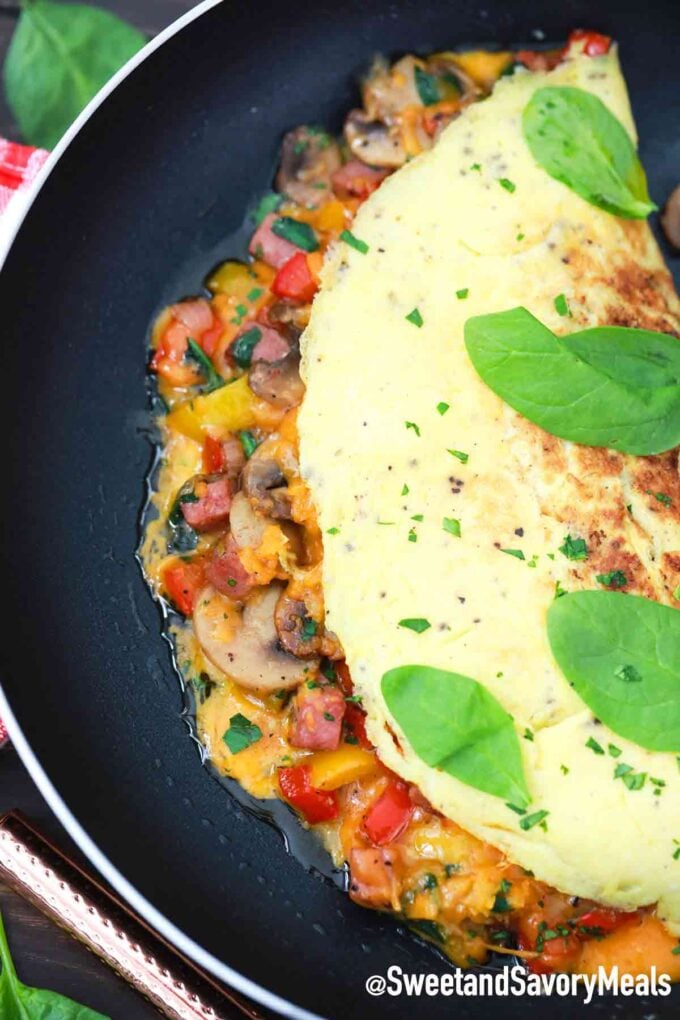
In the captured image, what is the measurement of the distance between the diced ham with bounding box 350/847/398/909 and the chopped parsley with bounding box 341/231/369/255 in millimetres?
1925

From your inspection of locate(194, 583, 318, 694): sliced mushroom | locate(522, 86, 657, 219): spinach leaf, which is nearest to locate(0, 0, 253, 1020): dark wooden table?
locate(194, 583, 318, 694): sliced mushroom

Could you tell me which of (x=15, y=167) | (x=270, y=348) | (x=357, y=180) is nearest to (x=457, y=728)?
(x=270, y=348)

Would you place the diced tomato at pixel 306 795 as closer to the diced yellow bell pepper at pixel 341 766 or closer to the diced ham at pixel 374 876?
the diced yellow bell pepper at pixel 341 766

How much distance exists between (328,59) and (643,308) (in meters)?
1.58

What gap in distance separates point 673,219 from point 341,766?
2.45 m

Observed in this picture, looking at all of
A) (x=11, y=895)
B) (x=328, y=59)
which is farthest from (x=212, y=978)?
(x=328, y=59)

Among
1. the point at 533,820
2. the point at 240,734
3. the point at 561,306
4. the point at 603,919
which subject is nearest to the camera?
the point at 533,820

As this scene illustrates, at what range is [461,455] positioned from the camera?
3289 millimetres

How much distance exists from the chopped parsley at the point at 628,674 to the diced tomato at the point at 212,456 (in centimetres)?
153

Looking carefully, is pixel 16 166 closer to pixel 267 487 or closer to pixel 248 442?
pixel 248 442

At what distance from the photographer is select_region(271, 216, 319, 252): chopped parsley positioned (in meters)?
4.02

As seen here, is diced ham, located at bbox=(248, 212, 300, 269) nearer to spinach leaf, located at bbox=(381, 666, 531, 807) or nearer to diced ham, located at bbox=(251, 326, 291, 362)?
diced ham, located at bbox=(251, 326, 291, 362)

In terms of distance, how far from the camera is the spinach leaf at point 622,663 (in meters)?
2.97

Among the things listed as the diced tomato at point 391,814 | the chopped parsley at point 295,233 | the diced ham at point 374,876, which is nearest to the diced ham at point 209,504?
the chopped parsley at point 295,233
